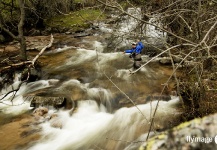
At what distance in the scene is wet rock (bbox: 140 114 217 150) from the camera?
4.06 feet

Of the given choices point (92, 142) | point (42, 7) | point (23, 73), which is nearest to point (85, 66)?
point (23, 73)

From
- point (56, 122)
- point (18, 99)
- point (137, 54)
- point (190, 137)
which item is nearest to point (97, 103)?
point (56, 122)

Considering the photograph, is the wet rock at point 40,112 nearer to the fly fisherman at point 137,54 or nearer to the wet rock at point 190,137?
the fly fisherman at point 137,54

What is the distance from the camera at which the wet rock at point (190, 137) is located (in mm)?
1236

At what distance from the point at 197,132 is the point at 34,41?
1333 centimetres

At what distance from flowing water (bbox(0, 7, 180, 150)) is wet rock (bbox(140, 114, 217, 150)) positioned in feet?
8.33

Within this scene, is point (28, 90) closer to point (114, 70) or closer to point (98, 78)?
point (98, 78)

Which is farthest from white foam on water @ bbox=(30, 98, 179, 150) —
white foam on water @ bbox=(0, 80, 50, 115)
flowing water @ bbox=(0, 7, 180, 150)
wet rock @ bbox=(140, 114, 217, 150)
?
wet rock @ bbox=(140, 114, 217, 150)

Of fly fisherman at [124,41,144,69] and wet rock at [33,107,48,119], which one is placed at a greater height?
fly fisherman at [124,41,144,69]

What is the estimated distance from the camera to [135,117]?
251 inches

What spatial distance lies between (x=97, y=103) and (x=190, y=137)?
6037 millimetres

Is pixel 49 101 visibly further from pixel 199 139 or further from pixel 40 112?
pixel 199 139

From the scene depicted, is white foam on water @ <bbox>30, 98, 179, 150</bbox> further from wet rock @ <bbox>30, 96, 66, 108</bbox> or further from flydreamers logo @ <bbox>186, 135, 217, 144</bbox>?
flydreamers logo @ <bbox>186, 135, 217, 144</bbox>

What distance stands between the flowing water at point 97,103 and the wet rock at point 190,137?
254 centimetres
